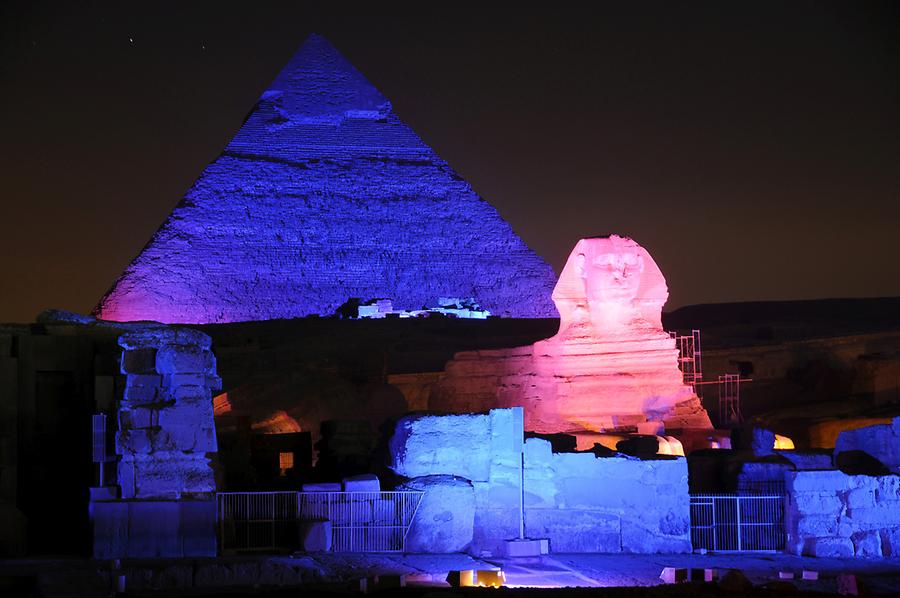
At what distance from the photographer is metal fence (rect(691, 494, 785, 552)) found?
16406 mm

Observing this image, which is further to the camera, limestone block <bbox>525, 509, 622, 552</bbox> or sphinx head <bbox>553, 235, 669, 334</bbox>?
sphinx head <bbox>553, 235, 669, 334</bbox>

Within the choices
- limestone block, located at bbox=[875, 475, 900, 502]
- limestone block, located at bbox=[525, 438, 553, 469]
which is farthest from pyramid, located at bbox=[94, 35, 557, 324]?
limestone block, located at bbox=[525, 438, 553, 469]

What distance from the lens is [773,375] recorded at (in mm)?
35938

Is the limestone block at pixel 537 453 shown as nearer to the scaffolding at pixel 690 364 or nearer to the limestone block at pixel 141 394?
the limestone block at pixel 141 394

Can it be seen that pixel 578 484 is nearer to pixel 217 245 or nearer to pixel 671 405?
pixel 671 405

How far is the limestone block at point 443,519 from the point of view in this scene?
1548 centimetres

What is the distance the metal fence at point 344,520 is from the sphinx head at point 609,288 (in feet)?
23.0

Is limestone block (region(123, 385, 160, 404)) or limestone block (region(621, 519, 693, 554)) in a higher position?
limestone block (region(123, 385, 160, 404))

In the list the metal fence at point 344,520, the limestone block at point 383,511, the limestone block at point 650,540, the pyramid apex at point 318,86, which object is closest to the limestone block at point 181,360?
the metal fence at point 344,520

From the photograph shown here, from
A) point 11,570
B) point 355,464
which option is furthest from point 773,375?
point 11,570

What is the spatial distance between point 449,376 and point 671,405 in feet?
13.7

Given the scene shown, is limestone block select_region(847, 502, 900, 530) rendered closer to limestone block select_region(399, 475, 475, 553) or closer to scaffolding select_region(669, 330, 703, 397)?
limestone block select_region(399, 475, 475, 553)

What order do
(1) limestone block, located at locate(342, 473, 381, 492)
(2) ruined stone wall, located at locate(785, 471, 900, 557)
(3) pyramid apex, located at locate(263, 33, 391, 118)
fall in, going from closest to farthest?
(1) limestone block, located at locate(342, 473, 381, 492) → (2) ruined stone wall, located at locate(785, 471, 900, 557) → (3) pyramid apex, located at locate(263, 33, 391, 118)

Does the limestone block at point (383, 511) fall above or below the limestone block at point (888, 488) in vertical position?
below
